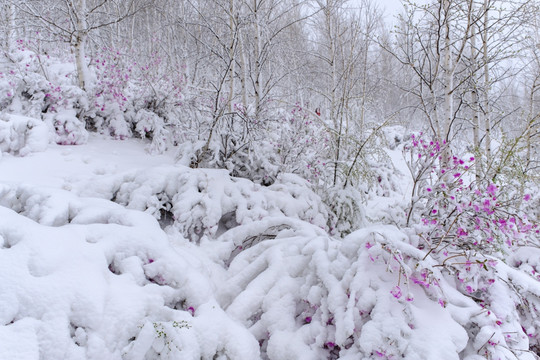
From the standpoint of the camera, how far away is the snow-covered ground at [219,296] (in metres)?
1.87

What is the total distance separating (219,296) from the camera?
2695 mm


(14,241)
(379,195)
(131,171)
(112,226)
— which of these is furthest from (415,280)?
(379,195)

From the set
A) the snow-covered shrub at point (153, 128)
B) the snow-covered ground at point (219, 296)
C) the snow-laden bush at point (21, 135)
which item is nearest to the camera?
the snow-covered ground at point (219, 296)

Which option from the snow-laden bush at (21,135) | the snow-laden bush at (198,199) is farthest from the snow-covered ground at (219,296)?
the snow-laden bush at (21,135)

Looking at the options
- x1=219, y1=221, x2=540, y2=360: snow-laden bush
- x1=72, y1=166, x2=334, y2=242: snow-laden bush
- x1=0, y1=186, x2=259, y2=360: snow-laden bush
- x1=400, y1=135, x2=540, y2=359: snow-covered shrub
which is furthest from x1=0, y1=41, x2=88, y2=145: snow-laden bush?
x1=400, y1=135, x2=540, y2=359: snow-covered shrub

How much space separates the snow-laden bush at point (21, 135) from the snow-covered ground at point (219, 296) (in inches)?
72.4

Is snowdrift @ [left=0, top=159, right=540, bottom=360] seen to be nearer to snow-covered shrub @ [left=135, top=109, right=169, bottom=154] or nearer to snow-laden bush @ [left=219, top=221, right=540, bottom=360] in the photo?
snow-laden bush @ [left=219, top=221, right=540, bottom=360]

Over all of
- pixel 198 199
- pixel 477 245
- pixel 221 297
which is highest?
pixel 477 245

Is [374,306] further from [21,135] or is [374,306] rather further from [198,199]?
[21,135]

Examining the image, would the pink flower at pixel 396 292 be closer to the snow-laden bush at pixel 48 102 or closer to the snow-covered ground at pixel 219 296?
the snow-covered ground at pixel 219 296

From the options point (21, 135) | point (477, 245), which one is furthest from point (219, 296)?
point (21, 135)

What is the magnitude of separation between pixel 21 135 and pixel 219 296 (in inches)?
159

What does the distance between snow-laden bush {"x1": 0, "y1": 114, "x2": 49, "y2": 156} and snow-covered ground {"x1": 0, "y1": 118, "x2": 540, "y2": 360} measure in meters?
1.84

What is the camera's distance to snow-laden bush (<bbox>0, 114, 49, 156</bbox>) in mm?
4438
